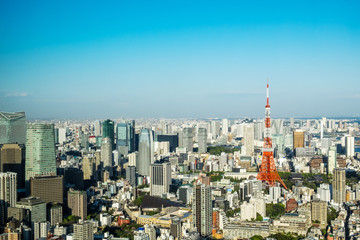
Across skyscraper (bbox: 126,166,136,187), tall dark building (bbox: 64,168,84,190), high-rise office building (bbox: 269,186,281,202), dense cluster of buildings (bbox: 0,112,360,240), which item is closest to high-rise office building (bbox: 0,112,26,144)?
dense cluster of buildings (bbox: 0,112,360,240)

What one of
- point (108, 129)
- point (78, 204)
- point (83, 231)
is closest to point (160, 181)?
point (78, 204)

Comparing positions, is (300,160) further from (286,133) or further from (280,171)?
(286,133)

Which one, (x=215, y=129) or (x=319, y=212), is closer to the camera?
(x=319, y=212)

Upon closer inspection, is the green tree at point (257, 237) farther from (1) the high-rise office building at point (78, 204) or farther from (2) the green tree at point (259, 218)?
(1) the high-rise office building at point (78, 204)

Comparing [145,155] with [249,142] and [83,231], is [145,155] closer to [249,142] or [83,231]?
[249,142]

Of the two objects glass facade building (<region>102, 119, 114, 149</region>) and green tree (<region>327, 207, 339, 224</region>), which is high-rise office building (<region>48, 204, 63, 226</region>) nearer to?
green tree (<region>327, 207, 339, 224</region>)

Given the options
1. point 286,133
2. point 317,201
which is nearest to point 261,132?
point 286,133
